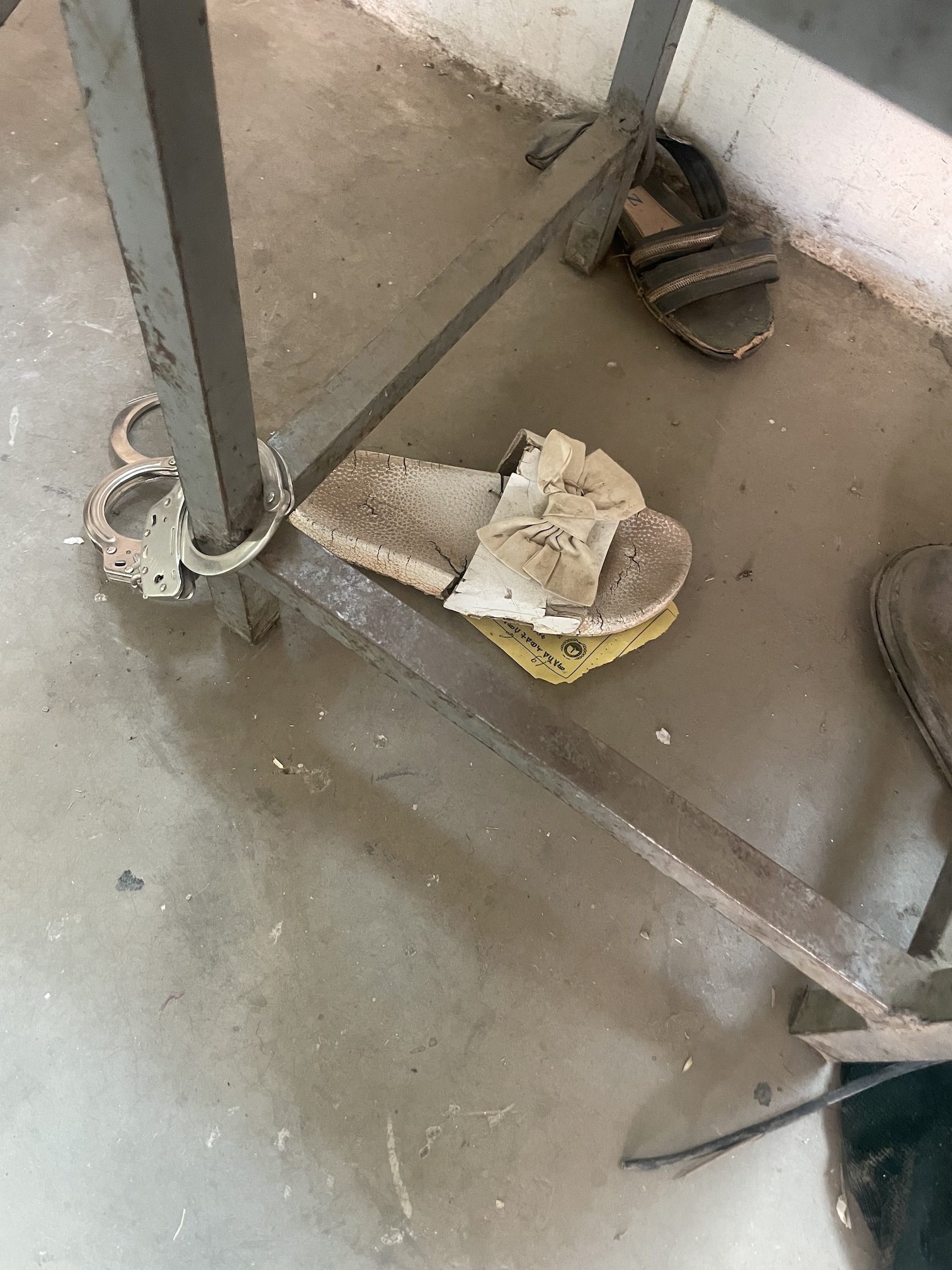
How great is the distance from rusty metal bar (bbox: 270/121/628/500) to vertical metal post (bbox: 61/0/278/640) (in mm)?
115

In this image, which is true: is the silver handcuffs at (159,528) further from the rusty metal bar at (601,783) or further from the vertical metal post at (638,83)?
the vertical metal post at (638,83)

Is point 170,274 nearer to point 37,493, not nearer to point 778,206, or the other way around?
point 37,493

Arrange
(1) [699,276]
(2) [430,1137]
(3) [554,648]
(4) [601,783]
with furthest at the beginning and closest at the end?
(1) [699,276] < (3) [554,648] < (2) [430,1137] < (4) [601,783]

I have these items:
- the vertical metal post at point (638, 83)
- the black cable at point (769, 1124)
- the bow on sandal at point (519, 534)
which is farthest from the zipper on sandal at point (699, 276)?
the black cable at point (769, 1124)

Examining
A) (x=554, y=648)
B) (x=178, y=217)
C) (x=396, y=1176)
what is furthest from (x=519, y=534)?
(x=396, y=1176)

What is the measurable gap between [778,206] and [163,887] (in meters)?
1.90

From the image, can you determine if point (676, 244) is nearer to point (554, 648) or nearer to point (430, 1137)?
point (554, 648)

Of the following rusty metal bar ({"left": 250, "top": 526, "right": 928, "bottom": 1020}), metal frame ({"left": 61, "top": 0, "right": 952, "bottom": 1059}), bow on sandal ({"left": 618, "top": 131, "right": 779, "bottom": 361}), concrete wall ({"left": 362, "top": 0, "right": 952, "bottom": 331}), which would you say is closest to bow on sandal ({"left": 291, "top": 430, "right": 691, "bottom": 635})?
metal frame ({"left": 61, "top": 0, "right": 952, "bottom": 1059})

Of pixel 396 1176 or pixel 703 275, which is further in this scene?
pixel 703 275

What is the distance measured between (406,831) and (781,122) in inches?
65.6

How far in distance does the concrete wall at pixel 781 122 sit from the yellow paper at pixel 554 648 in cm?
114

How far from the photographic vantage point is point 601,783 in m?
0.92

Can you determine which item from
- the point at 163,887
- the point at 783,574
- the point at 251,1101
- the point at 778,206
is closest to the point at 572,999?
the point at 251,1101

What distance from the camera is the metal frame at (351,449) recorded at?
21.9 inches
